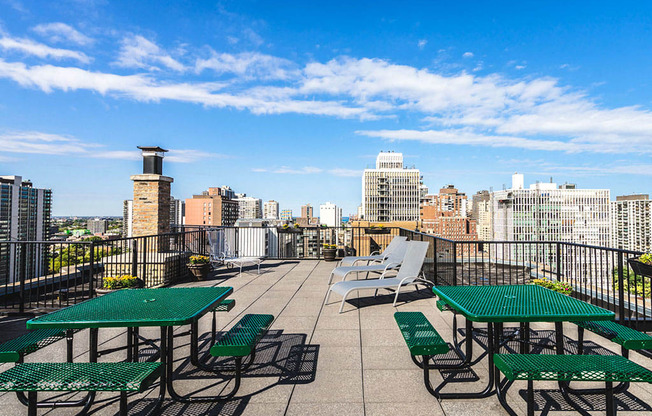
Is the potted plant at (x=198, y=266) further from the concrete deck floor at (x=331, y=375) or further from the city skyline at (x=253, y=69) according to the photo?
the concrete deck floor at (x=331, y=375)

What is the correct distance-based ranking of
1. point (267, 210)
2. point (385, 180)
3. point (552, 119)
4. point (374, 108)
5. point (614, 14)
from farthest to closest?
point (267, 210)
point (385, 180)
point (552, 119)
point (374, 108)
point (614, 14)

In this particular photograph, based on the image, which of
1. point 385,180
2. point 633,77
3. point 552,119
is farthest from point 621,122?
point 385,180

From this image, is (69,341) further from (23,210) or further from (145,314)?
(23,210)

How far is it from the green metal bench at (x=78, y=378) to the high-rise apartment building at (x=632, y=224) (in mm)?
88505

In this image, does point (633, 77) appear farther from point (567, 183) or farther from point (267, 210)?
point (267, 210)

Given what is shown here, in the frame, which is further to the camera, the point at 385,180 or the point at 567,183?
the point at 385,180

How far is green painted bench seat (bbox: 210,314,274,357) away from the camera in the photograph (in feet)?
7.89

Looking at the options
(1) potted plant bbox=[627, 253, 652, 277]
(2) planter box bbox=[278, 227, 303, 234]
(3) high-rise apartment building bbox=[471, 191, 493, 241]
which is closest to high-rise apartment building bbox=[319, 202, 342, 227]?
(3) high-rise apartment building bbox=[471, 191, 493, 241]

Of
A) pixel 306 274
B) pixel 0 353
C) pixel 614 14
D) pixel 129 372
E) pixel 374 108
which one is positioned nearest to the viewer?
pixel 129 372

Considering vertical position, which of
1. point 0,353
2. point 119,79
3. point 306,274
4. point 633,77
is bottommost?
point 306,274

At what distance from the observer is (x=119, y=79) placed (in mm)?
15102

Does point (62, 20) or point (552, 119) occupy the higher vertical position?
point (552, 119)

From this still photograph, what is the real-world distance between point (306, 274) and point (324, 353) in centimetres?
504

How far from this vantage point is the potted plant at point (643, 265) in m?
3.31
